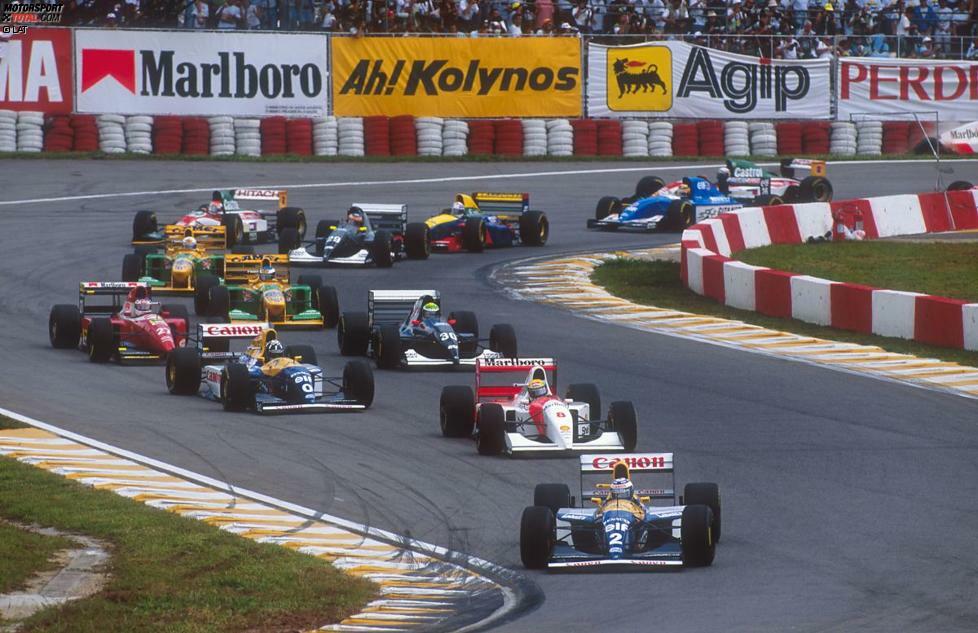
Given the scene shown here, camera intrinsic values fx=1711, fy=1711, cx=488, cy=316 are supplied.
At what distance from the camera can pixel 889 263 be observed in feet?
91.7

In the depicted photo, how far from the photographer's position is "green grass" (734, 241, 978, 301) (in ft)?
84.1

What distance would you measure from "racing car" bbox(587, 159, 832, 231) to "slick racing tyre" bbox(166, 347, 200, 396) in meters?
16.8

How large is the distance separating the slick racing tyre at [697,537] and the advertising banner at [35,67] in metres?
32.6

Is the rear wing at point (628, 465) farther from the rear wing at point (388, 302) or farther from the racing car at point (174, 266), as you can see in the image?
the racing car at point (174, 266)

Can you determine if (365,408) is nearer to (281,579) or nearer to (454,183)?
(281,579)

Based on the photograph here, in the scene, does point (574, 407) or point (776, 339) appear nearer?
point (574, 407)

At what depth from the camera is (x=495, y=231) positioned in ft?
107

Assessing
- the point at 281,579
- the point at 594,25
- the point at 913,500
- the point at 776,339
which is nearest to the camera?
the point at 281,579

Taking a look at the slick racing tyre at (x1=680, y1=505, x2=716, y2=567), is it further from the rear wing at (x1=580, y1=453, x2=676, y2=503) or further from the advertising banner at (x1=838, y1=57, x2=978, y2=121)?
the advertising banner at (x1=838, y1=57, x2=978, y2=121)

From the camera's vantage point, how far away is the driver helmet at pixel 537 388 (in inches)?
644

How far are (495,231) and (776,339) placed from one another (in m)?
11.1

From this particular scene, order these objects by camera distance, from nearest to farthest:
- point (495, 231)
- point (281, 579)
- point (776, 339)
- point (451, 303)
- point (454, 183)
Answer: point (281, 579) < point (776, 339) < point (451, 303) < point (495, 231) < point (454, 183)

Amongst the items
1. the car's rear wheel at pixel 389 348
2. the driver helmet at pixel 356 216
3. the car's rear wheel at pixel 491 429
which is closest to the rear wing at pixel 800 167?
the driver helmet at pixel 356 216

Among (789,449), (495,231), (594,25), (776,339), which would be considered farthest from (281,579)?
(594,25)
